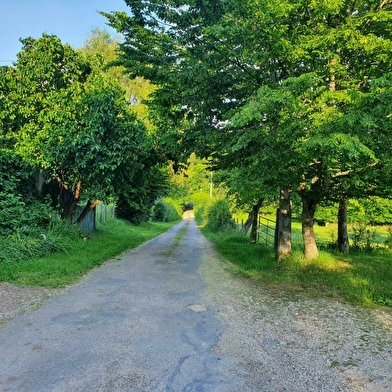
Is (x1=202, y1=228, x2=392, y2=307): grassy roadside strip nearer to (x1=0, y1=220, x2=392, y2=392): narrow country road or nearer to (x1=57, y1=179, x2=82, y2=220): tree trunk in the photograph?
(x1=0, y1=220, x2=392, y2=392): narrow country road

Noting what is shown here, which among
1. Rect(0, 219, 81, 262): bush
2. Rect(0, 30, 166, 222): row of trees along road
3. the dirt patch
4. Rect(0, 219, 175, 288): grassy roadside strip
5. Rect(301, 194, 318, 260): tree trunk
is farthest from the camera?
Rect(0, 30, 166, 222): row of trees along road

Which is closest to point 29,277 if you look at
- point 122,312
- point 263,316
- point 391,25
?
point 122,312

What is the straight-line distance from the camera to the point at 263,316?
518 cm

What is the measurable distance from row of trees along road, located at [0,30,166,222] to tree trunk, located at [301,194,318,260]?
18.1 ft

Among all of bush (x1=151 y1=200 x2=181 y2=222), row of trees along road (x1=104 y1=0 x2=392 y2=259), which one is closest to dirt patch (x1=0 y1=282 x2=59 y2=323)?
row of trees along road (x1=104 y1=0 x2=392 y2=259)

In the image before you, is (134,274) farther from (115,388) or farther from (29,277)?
(115,388)

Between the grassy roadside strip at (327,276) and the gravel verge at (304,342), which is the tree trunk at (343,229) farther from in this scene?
the gravel verge at (304,342)

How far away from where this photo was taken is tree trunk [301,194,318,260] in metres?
9.38

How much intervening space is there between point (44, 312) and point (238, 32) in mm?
6222

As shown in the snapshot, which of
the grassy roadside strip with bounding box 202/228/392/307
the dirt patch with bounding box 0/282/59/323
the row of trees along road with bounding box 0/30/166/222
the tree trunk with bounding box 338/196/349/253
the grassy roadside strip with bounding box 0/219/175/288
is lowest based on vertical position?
the dirt patch with bounding box 0/282/59/323

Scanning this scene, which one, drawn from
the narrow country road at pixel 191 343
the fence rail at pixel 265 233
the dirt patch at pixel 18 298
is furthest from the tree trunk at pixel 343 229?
the dirt patch at pixel 18 298

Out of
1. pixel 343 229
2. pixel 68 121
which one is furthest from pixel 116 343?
pixel 343 229

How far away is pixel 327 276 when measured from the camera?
25.3 feet

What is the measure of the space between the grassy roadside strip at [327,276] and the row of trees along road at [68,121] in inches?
211
